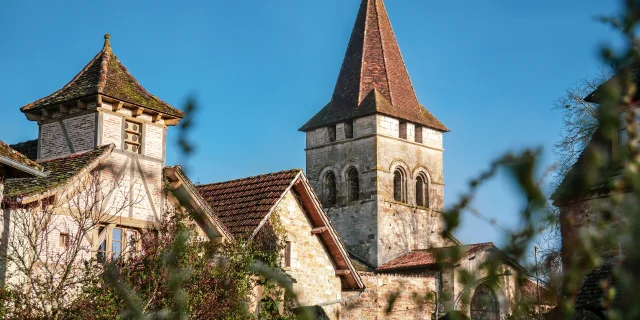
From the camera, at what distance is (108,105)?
54.7 ft

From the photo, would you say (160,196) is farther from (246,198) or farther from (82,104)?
(246,198)

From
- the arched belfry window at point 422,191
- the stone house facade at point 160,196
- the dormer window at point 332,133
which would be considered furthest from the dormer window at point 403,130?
the stone house facade at point 160,196

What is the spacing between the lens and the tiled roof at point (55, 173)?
14498 mm

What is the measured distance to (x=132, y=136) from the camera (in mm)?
16984

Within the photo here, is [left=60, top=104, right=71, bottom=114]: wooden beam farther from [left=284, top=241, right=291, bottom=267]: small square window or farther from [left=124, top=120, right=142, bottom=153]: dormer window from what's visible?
[left=284, top=241, right=291, bottom=267]: small square window

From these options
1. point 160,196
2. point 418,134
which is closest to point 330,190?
point 418,134

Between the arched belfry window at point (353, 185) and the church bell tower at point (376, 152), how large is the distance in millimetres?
42

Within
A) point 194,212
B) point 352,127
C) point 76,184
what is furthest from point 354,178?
point 194,212

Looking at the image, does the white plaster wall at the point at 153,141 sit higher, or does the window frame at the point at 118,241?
the white plaster wall at the point at 153,141

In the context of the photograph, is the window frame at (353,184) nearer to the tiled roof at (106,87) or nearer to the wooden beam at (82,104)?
the tiled roof at (106,87)

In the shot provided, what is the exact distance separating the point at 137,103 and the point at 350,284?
6985 mm

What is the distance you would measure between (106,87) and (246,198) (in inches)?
171

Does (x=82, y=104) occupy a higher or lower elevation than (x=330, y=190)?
lower

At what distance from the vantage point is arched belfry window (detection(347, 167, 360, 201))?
38.2 meters
